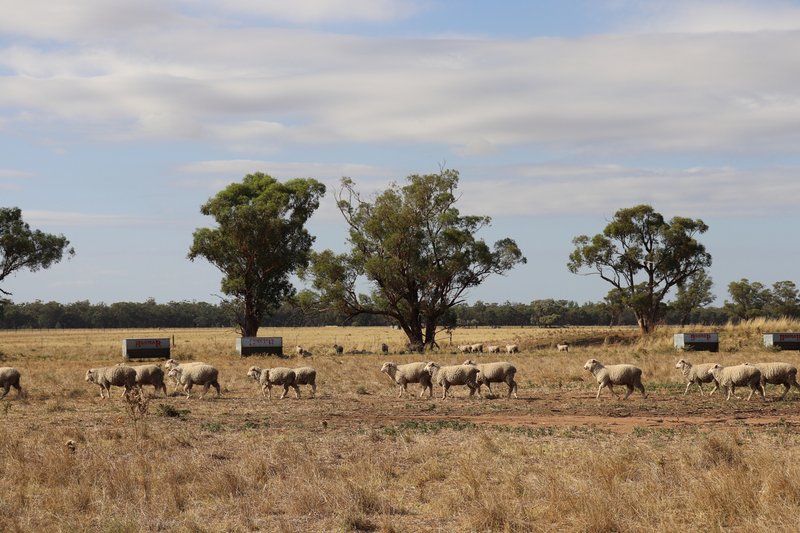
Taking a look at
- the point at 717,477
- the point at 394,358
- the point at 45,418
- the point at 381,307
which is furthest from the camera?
the point at 381,307

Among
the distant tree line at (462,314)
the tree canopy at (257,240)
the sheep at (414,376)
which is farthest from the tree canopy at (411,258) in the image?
the distant tree line at (462,314)

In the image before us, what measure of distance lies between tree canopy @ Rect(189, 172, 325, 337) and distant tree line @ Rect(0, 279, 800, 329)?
82.9 metres

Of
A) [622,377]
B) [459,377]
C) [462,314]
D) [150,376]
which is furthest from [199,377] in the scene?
[462,314]

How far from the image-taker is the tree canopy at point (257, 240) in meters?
66.2

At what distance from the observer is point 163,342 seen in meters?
52.3

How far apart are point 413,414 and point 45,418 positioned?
30.8 ft

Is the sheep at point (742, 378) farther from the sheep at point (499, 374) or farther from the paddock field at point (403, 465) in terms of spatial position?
the sheep at point (499, 374)

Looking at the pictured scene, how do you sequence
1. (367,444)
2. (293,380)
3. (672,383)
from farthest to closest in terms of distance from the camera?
(672,383)
(293,380)
(367,444)

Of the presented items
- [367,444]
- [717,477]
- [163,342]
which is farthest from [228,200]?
[717,477]

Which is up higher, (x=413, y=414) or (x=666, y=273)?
(x=666, y=273)

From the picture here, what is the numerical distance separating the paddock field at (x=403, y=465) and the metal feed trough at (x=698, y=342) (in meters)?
27.5

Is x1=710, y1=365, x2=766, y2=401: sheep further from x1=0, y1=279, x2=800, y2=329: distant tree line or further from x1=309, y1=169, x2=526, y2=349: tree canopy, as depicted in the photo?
x1=0, y1=279, x2=800, y2=329: distant tree line

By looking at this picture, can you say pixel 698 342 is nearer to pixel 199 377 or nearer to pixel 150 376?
pixel 199 377

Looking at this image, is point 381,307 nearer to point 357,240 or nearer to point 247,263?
point 357,240
